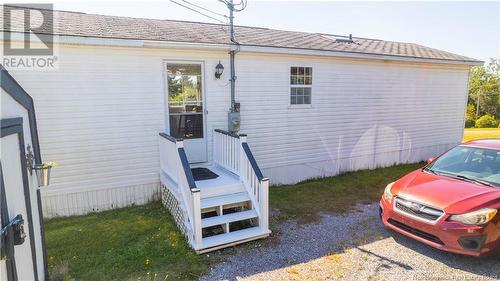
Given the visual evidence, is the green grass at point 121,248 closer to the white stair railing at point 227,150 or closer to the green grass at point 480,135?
the white stair railing at point 227,150

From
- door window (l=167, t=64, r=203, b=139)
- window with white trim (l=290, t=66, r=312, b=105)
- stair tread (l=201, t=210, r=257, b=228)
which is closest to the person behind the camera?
stair tread (l=201, t=210, r=257, b=228)

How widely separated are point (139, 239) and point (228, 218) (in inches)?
58.8

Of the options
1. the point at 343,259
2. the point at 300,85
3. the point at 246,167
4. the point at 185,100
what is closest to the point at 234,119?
the point at 185,100

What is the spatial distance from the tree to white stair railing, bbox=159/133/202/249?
4345cm

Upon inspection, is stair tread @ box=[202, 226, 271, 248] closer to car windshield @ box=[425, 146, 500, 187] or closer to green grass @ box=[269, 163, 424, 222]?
green grass @ box=[269, 163, 424, 222]

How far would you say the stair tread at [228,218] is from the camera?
14.7ft

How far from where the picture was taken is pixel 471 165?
471cm

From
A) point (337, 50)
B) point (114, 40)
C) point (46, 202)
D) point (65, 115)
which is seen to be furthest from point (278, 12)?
point (46, 202)

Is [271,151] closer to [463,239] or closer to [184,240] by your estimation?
[184,240]

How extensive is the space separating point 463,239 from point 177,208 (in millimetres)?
4269

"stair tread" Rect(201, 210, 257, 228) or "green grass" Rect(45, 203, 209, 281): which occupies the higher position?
"stair tread" Rect(201, 210, 257, 228)

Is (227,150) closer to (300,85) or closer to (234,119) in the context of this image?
(234,119)

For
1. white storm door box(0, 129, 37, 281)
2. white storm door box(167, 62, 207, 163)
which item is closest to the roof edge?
white storm door box(167, 62, 207, 163)

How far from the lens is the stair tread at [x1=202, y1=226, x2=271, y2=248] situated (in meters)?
4.31
